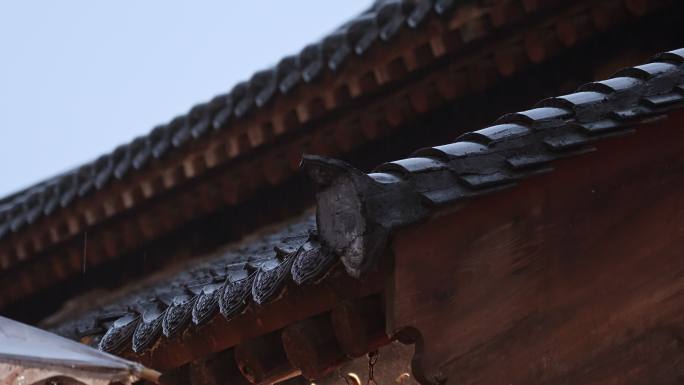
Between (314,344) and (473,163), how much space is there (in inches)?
30.1

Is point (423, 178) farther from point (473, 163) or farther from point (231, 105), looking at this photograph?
point (231, 105)

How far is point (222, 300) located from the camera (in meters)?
3.69

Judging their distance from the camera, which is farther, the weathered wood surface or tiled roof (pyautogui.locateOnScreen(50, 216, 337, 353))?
the weathered wood surface

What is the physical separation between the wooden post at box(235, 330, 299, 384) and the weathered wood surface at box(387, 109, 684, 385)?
0.66m

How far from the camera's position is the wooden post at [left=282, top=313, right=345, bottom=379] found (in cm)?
353

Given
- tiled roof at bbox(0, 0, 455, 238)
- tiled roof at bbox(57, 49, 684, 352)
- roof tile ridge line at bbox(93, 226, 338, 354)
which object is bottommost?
roof tile ridge line at bbox(93, 226, 338, 354)

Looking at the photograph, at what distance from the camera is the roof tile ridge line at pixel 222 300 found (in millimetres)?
3168

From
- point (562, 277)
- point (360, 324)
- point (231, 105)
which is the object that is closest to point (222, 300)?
point (360, 324)

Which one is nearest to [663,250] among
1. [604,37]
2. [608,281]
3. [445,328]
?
[608,281]

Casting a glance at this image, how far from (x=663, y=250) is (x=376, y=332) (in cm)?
104

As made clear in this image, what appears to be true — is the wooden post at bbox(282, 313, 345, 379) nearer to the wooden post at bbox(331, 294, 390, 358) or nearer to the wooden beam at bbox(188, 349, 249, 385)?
the wooden post at bbox(331, 294, 390, 358)

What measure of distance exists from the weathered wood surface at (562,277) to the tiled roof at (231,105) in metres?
2.02

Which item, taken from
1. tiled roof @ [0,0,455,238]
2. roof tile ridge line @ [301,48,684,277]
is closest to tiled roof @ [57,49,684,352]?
roof tile ridge line @ [301,48,684,277]

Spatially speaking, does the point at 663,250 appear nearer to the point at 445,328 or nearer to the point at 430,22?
the point at 445,328
